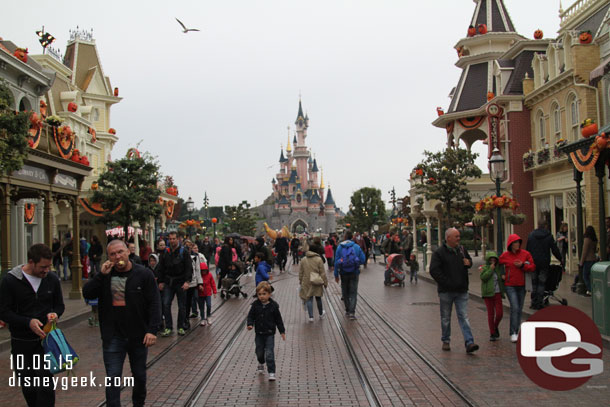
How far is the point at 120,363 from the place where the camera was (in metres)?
5.62

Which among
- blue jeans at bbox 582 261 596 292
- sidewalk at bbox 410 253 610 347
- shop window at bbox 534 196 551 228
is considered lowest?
sidewalk at bbox 410 253 610 347

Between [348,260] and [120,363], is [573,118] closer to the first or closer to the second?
[348,260]

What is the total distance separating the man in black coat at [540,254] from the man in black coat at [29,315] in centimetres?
859

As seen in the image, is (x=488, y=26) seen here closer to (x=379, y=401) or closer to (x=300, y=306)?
(x=300, y=306)

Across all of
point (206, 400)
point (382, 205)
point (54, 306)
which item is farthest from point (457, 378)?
point (382, 205)

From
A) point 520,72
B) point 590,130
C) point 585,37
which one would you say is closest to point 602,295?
point 590,130

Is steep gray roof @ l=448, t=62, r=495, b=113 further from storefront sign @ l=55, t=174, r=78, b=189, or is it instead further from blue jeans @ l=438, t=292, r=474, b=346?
blue jeans @ l=438, t=292, r=474, b=346

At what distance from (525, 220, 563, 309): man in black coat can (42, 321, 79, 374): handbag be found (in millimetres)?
8540

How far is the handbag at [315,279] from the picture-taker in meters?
12.5

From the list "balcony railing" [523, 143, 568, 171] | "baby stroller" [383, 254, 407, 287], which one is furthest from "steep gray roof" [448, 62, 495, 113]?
"baby stroller" [383, 254, 407, 287]

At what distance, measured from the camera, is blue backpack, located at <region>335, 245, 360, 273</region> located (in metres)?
12.6

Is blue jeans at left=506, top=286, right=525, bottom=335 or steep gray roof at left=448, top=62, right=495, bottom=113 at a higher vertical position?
steep gray roof at left=448, top=62, right=495, bottom=113

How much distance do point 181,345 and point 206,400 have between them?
11.6ft

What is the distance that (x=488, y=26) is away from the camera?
3030cm
